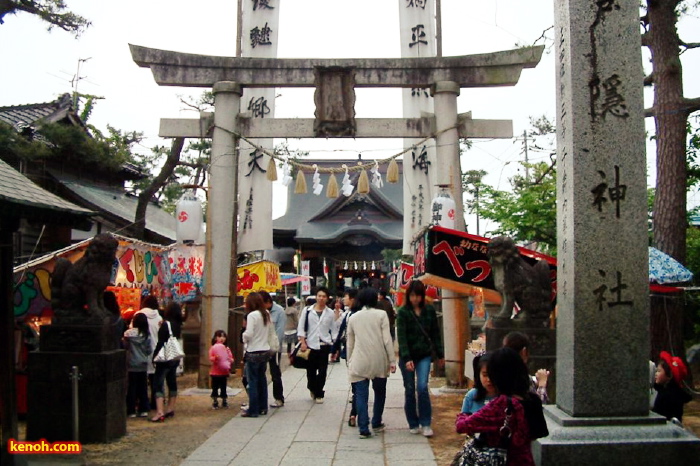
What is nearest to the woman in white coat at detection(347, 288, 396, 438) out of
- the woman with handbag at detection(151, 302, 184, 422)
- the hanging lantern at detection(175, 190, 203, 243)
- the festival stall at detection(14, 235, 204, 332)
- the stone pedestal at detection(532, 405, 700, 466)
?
the woman with handbag at detection(151, 302, 184, 422)

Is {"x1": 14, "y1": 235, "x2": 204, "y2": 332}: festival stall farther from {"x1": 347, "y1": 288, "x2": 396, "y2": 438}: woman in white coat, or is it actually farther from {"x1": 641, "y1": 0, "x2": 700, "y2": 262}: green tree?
{"x1": 641, "y1": 0, "x2": 700, "y2": 262}: green tree

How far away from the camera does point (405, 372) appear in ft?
27.1

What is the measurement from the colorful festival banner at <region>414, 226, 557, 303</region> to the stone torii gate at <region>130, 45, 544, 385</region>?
7.77 ft

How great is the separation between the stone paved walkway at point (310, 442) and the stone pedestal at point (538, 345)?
1.54m

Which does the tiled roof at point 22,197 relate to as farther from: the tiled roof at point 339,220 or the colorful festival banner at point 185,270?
the tiled roof at point 339,220

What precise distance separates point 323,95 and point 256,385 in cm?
565

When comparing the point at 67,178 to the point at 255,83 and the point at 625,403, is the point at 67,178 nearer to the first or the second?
the point at 255,83

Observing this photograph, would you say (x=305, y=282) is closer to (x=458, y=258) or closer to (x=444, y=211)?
(x=444, y=211)

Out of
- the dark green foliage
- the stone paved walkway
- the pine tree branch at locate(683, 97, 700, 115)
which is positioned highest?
the dark green foliage

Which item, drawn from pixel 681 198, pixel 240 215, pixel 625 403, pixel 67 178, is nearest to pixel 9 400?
pixel 625 403

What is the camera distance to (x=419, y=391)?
27.2 ft

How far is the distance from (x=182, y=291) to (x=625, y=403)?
40.2 feet

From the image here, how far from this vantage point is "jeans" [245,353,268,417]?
9.95 meters

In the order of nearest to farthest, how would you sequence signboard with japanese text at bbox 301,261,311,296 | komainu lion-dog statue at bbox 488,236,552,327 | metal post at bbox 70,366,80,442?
metal post at bbox 70,366,80,442, komainu lion-dog statue at bbox 488,236,552,327, signboard with japanese text at bbox 301,261,311,296
